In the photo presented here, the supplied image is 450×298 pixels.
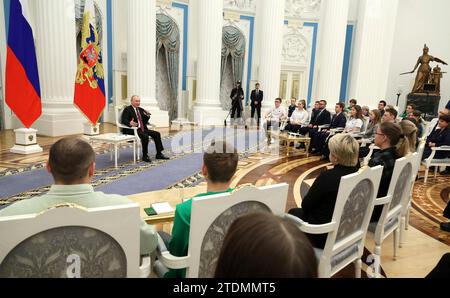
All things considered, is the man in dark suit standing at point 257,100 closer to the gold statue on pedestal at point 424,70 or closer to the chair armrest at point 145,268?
the gold statue on pedestal at point 424,70

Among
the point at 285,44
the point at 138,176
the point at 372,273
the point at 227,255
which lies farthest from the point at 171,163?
the point at 285,44

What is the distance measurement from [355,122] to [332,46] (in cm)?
564

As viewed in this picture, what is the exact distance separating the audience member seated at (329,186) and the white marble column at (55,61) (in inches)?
265

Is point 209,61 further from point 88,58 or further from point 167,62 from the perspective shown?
point 88,58

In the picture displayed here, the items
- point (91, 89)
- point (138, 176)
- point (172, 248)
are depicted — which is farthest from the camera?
point (91, 89)

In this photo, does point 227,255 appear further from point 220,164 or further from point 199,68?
point 199,68

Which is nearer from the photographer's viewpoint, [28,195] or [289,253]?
[289,253]

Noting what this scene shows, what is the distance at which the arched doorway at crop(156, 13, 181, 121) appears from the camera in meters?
10.9

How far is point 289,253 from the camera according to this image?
2.09 ft

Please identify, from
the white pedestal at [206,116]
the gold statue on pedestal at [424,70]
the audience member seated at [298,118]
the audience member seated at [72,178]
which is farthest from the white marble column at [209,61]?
the audience member seated at [72,178]

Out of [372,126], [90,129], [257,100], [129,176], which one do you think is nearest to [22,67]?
[90,129]

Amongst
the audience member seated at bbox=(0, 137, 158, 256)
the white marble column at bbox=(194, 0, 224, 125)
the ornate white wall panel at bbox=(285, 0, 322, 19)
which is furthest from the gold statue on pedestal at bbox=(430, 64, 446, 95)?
the audience member seated at bbox=(0, 137, 158, 256)

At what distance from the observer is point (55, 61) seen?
7250 millimetres
